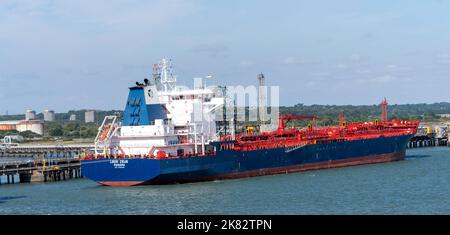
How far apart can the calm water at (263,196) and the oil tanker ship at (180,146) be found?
82 cm

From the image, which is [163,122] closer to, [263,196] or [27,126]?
[263,196]

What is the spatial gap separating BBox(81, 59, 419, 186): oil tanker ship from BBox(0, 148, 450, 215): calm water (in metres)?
0.82

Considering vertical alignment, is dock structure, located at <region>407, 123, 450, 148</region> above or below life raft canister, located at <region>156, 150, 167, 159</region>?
below

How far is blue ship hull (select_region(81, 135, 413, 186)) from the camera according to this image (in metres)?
32.0

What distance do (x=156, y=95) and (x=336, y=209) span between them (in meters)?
14.1

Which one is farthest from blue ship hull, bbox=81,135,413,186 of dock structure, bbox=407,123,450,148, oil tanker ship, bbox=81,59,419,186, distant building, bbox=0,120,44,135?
distant building, bbox=0,120,44,135

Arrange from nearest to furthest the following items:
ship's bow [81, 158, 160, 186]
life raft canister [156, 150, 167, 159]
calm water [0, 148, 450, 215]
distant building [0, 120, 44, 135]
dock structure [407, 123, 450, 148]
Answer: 1. calm water [0, 148, 450, 215]
2. ship's bow [81, 158, 160, 186]
3. life raft canister [156, 150, 167, 159]
4. dock structure [407, 123, 450, 148]
5. distant building [0, 120, 44, 135]

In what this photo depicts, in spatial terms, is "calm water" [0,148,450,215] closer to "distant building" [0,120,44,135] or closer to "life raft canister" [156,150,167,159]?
"life raft canister" [156,150,167,159]

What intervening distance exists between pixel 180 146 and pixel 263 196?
23.7 ft

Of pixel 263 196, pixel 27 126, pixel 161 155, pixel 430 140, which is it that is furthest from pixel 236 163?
pixel 27 126

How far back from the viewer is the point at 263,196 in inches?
1097

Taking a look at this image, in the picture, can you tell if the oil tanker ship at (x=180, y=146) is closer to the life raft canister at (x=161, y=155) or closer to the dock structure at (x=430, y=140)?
the life raft canister at (x=161, y=155)
